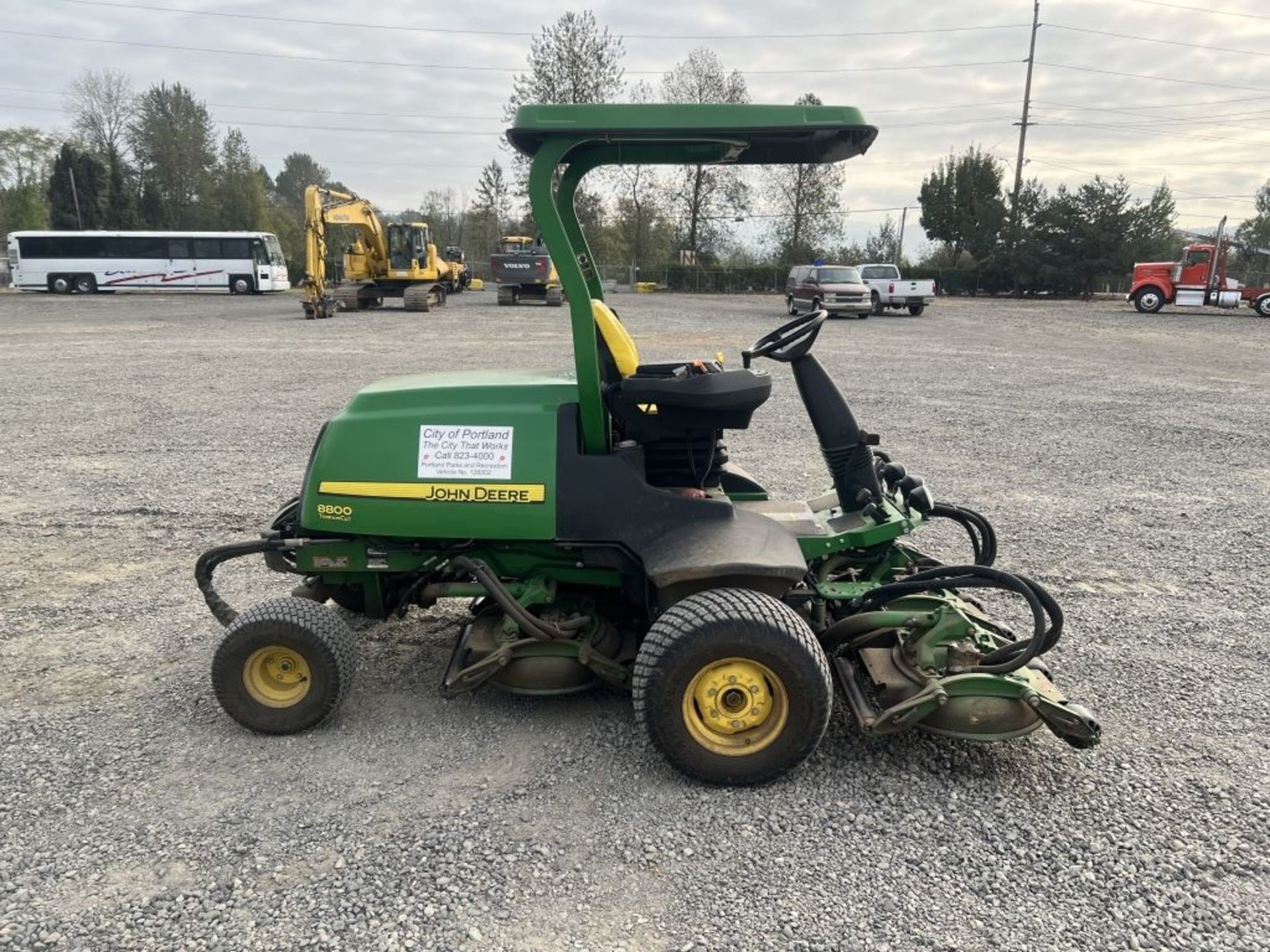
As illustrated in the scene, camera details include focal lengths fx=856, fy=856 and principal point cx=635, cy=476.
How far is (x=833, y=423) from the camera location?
12.4 feet

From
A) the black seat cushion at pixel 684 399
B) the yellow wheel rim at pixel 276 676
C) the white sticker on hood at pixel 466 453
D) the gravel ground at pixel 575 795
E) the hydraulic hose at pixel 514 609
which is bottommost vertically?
the gravel ground at pixel 575 795

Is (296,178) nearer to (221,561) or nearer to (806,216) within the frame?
(806,216)

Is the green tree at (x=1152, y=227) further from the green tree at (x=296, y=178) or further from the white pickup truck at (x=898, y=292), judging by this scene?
the green tree at (x=296, y=178)

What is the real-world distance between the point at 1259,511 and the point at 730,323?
18073 mm

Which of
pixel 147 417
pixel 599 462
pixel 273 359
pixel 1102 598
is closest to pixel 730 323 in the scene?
pixel 273 359

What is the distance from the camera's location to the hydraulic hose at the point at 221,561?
346cm

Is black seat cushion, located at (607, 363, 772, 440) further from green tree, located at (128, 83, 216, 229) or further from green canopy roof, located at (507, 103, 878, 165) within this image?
green tree, located at (128, 83, 216, 229)

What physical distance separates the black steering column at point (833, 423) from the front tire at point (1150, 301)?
105ft

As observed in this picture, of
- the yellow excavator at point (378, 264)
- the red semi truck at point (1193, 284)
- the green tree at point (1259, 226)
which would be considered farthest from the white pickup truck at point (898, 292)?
the green tree at point (1259, 226)

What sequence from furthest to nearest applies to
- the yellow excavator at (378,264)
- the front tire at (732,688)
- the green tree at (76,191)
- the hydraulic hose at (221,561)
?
1. the green tree at (76,191)
2. the yellow excavator at (378,264)
3. the hydraulic hose at (221,561)
4. the front tire at (732,688)

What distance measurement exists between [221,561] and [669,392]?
77.7 inches

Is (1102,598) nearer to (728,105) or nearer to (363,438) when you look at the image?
(728,105)

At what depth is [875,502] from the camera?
147 inches

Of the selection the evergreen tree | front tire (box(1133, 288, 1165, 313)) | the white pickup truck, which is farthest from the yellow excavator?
the evergreen tree
